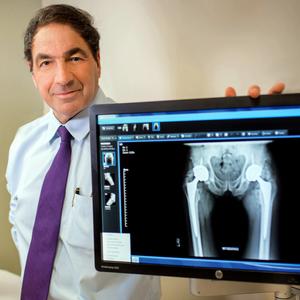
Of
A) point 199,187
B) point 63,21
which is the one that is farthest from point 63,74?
point 199,187

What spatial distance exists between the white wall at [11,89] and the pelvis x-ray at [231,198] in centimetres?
130

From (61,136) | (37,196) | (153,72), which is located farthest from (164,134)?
(153,72)

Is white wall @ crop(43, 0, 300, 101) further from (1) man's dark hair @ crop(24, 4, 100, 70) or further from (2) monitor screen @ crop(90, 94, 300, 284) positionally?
(2) monitor screen @ crop(90, 94, 300, 284)

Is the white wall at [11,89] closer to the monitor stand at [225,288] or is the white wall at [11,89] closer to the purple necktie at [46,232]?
the purple necktie at [46,232]

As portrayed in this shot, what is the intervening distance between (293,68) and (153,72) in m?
0.49

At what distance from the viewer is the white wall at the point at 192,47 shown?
3.69 ft

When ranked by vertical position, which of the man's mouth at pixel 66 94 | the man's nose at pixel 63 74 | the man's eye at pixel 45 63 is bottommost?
the man's mouth at pixel 66 94

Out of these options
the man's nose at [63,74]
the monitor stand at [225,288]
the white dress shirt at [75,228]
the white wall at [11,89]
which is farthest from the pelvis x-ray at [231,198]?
the white wall at [11,89]

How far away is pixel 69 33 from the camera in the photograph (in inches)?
43.2

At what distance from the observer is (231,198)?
0.76 meters

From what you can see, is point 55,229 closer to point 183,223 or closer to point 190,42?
point 183,223

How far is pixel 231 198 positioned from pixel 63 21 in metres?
0.69

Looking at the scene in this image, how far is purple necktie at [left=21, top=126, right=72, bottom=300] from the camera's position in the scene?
1.07 metres

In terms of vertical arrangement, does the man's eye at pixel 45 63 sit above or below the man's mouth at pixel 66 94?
above
